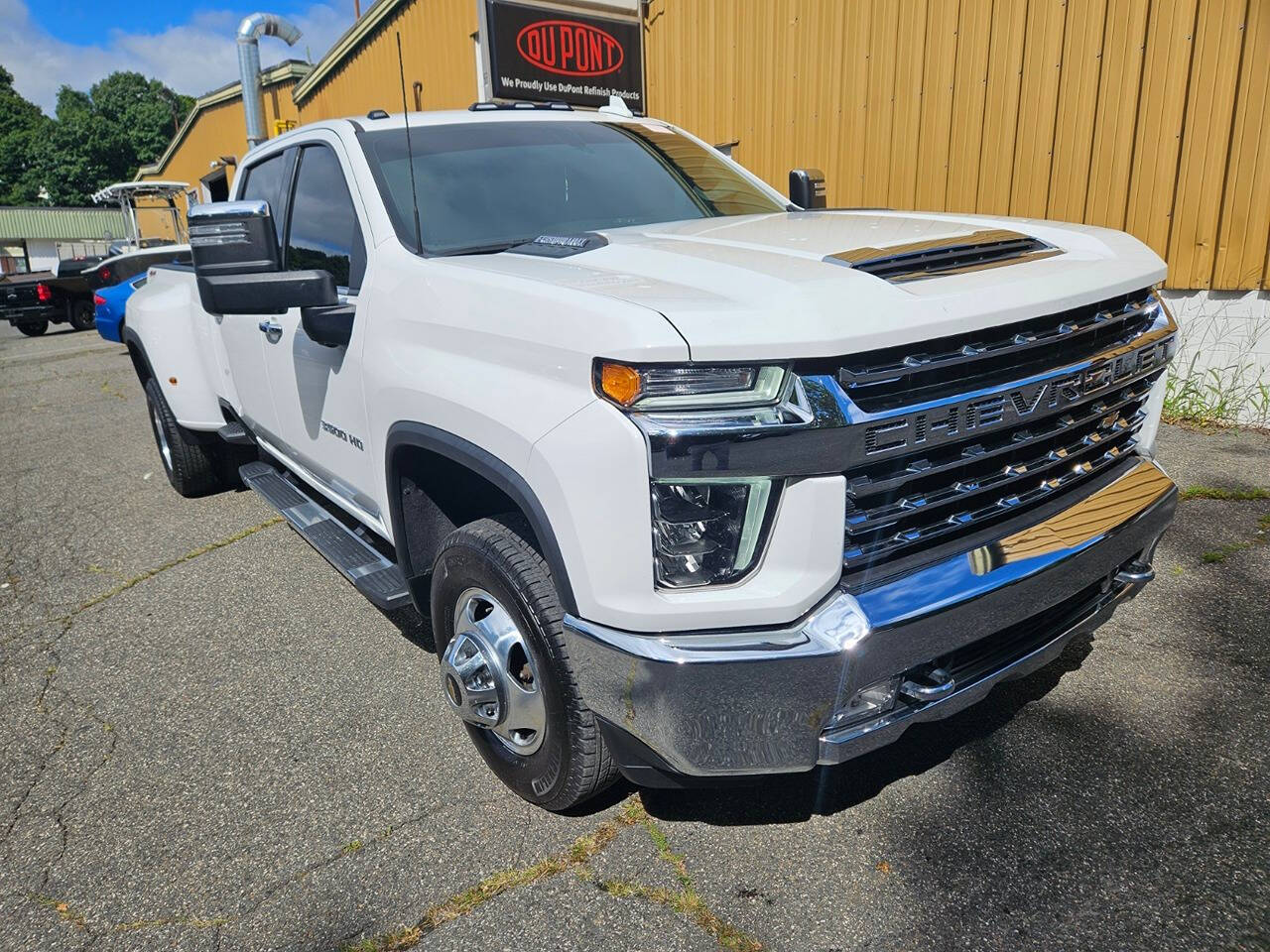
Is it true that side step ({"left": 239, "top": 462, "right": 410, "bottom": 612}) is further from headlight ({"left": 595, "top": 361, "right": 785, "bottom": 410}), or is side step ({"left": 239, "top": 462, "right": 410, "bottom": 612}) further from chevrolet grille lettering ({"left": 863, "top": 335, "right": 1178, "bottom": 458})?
chevrolet grille lettering ({"left": 863, "top": 335, "right": 1178, "bottom": 458})

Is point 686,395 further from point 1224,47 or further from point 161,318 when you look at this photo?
point 1224,47

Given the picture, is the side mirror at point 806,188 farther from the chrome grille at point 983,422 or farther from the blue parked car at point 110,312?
the blue parked car at point 110,312

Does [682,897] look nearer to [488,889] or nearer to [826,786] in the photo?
[488,889]

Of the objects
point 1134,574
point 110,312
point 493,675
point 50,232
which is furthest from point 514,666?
point 50,232

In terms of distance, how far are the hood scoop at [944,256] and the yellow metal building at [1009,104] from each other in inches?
139

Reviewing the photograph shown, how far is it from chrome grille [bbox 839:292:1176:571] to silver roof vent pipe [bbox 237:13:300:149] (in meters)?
16.3

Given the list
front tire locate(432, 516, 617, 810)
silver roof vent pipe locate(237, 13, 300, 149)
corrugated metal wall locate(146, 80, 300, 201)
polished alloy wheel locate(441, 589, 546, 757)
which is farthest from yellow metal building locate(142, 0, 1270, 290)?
corrugated metal wall locate(146, 80, 300, 201)

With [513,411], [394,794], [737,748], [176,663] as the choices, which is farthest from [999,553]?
[176,663]

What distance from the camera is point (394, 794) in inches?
105

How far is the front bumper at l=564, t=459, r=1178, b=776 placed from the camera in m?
1.83

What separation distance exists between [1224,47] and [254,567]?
6414 mm

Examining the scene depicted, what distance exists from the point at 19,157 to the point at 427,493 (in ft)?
339

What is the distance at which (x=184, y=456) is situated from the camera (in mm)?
5477

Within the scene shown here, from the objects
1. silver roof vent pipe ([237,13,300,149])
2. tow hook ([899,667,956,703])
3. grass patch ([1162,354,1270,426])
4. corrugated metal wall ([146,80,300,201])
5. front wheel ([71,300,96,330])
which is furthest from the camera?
corrugated metal wall ([146,80,300,201])
